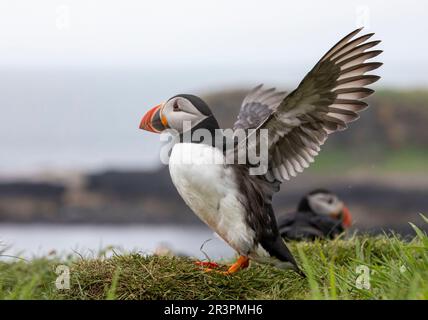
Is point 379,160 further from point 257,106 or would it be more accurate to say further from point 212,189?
point 212,189

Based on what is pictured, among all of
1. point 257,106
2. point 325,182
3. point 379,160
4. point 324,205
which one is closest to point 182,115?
point 257,106

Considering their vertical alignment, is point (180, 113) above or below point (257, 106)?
below

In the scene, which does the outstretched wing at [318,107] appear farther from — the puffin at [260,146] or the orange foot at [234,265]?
the orange foot at [234,265]

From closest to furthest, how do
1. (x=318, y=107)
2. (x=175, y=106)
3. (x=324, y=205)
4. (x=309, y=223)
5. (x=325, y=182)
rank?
1. (x=318, y=107)
2. (x=175, y=106)
3. (x=309, y=223)
4. (x=324, y=205)
5. (x=325, y=182)

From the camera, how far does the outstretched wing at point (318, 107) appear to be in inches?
171

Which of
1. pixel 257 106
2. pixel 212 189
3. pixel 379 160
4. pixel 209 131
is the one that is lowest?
pixel 212 189

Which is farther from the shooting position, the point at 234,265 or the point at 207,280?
the point at 234,265

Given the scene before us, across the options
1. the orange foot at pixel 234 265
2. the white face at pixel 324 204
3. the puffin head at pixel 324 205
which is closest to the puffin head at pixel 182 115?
the orange foot at pixel 234 265

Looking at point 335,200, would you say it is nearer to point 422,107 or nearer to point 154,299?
point 154,299

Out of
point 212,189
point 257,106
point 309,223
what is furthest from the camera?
point 309,223

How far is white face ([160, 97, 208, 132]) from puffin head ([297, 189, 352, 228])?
360 centimetres

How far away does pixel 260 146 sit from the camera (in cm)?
455

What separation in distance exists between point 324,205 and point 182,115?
4.46 metres
